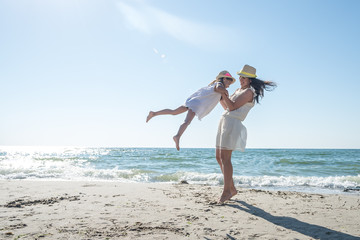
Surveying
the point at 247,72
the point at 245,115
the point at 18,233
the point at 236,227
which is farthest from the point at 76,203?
the point at 247,72

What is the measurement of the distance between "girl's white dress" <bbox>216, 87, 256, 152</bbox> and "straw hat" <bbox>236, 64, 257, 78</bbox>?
0.73ft

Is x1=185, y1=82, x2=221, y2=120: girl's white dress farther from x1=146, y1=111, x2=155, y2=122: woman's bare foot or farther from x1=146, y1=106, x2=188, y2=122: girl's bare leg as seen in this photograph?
x1=146, y1=111, x2=155, y2=122: woman's bare foot

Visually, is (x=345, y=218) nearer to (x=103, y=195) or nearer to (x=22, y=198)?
(x=103, y=195)

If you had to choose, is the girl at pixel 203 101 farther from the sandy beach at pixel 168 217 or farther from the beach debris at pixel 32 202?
the beach debris at pixel 32 202

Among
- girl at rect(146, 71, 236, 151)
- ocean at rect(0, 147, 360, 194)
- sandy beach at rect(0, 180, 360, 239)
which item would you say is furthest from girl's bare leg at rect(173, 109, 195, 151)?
ocean at rect(0, 147, 360, 194)

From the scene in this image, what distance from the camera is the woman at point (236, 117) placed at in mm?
4151

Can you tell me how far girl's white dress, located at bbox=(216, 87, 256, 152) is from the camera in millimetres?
4184

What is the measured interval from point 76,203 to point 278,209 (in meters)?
3.27

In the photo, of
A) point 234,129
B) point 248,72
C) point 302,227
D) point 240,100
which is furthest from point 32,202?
point 248,72

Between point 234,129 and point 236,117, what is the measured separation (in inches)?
8.0

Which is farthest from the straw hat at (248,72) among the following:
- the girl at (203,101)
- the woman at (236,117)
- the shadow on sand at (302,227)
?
the shadow on sand at (302,227)

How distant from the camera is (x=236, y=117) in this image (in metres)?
4.23

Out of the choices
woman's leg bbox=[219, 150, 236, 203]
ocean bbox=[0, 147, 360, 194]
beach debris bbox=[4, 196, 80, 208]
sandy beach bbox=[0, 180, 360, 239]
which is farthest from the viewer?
ocean bbox=[0, 147, 360, 194]

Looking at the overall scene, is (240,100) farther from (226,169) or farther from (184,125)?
(226,169)
